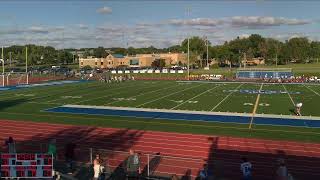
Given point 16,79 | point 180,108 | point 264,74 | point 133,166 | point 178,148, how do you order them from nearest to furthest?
point 133,166, point 178,148, point 180,108, point 16,79, point 264,74

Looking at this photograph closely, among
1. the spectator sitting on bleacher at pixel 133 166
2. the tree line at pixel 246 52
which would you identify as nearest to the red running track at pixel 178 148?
the spectator sitting on bleacher at pixel 133 166

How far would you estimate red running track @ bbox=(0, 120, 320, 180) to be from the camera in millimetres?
16031

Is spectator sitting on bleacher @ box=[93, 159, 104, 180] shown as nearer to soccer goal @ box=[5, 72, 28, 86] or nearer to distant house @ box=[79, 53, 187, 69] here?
soccer goal @ box=[5, 72, 28, 86]

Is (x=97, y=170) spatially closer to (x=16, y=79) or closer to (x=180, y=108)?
(x=180, y=108)

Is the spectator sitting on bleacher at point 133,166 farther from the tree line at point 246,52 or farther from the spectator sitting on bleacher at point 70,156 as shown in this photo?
the tree line at point 246,52

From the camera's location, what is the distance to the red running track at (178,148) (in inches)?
631

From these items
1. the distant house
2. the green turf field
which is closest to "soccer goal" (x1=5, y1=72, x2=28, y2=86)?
the green turf field

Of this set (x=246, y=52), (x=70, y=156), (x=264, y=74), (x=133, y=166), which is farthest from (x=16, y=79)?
(x=246, y=52)

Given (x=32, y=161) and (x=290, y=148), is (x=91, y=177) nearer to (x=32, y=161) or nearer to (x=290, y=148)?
(x=32, y=161)

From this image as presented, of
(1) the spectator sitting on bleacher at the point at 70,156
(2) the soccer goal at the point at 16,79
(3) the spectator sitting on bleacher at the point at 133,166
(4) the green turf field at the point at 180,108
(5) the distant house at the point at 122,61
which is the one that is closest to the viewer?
(3) the spectator sitting on bleacher at the point at 133,166

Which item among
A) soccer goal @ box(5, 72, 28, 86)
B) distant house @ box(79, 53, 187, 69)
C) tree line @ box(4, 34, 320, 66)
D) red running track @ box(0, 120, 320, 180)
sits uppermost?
tree line @ box(4, 34, 320, 66)

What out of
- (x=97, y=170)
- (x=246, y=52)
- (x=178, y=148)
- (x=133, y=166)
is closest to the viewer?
(x=133, y=166)

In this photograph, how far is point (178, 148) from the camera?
66.1ft

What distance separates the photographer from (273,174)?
620 inches
